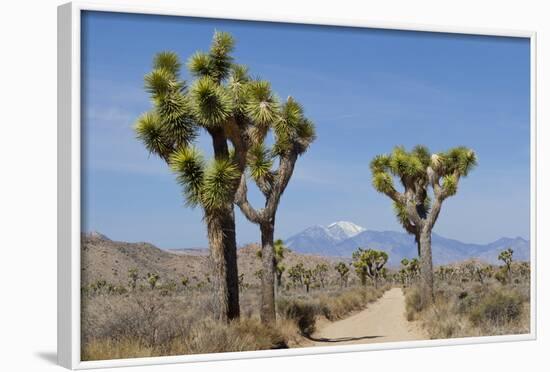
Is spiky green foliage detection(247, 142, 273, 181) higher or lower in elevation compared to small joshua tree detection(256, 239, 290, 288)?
higher

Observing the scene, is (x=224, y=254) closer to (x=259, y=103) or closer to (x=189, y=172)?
(x=189, y=172)

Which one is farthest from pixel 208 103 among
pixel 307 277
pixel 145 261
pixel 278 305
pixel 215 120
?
pixel 307 277

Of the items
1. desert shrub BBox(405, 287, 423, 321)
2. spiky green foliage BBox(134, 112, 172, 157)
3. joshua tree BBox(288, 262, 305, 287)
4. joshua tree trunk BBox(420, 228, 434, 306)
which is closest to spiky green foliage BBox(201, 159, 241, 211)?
spiky green foliage BBox(134, 112, 172, 157)

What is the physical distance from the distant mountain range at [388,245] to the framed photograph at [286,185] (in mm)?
38

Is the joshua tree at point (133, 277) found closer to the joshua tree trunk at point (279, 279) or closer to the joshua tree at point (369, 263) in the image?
the joshua tree trunk at point (279, 279)

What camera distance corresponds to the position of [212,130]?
15578 millimetres

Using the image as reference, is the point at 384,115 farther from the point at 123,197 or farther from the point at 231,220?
the point at 123,197

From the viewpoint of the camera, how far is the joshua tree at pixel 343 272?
61.5ft

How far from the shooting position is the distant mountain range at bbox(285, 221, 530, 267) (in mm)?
16797

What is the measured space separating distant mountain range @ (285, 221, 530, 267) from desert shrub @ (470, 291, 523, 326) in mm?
617

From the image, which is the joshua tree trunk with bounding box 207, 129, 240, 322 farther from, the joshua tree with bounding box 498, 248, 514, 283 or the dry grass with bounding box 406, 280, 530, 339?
the joshua tree with bounding box 498, 248, 514, 283

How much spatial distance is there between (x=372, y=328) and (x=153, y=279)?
342cm

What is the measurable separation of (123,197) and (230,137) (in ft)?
6.27

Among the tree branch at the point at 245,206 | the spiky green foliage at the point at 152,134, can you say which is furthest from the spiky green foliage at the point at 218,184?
the spiky green foliage at the point at 152,134
